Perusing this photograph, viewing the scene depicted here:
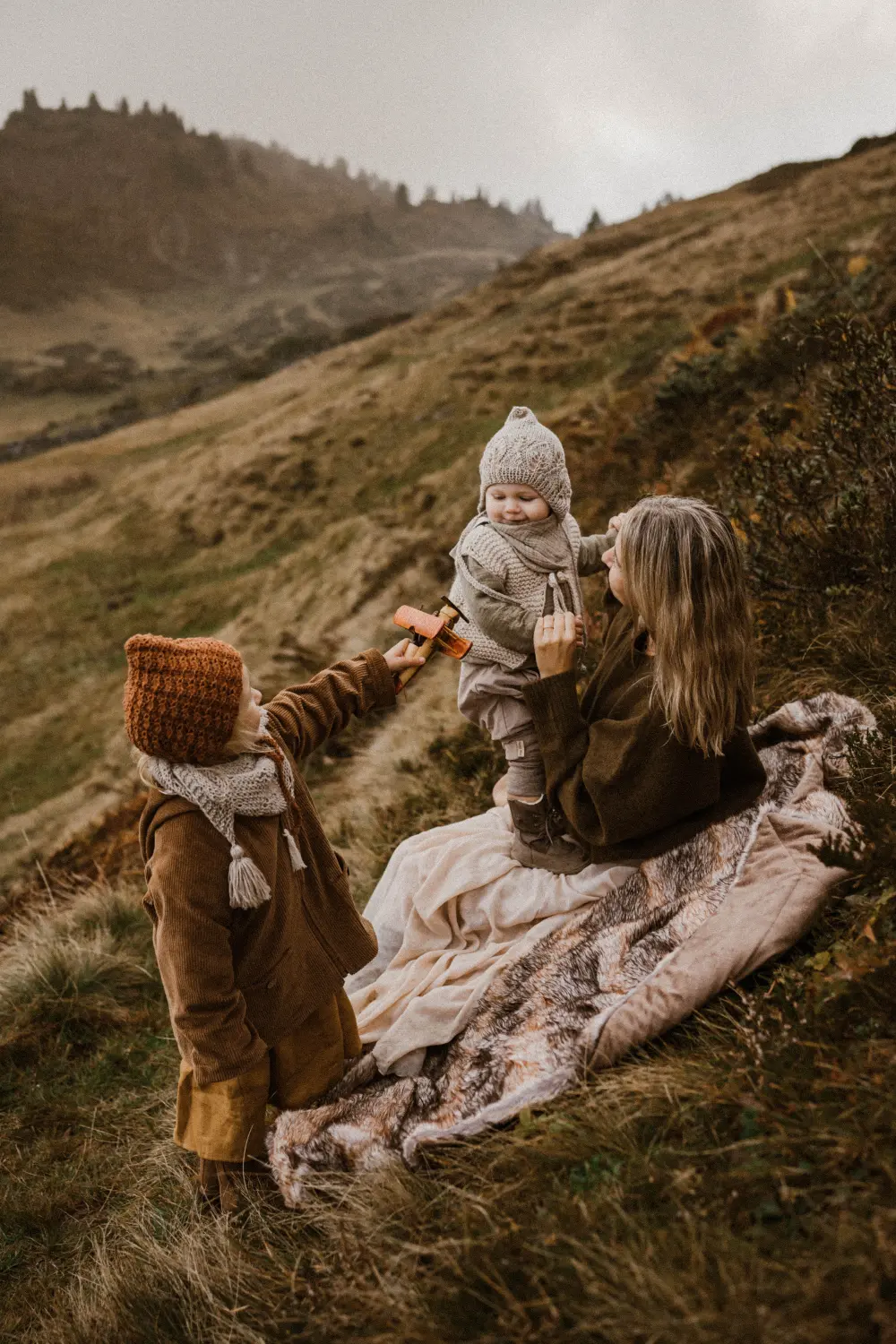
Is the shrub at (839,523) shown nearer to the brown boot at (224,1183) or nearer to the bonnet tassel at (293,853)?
the bonnet tassel at (293,853)

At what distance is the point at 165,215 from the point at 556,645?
140460mm

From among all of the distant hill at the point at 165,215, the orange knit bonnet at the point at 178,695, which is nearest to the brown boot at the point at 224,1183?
the orange knit bonnet at the point at 178,695

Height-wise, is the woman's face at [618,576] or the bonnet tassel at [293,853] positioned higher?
the woman's face at [618,576]

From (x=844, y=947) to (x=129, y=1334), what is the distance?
227 centimetres

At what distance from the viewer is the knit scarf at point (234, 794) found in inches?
Answer: 88.1

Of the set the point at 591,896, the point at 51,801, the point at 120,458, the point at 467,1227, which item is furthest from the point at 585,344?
the point at 120,458

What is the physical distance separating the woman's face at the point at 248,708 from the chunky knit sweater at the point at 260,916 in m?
0.24

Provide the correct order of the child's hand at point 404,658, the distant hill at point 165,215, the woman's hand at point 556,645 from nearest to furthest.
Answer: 1. the woman's hand at point 556,645
2. the child's hand at point 404,658
3. the distant hill at point 165,215

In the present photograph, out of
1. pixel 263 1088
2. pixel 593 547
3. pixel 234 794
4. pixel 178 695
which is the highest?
pixel 593 547

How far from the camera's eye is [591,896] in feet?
9.29

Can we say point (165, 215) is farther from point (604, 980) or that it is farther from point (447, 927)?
point (604, 980)

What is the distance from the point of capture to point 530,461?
3.02 m

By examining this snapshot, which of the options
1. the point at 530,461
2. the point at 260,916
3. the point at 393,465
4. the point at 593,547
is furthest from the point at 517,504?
the point at 393,465

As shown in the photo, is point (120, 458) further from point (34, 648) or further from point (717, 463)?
point (717, 463)
